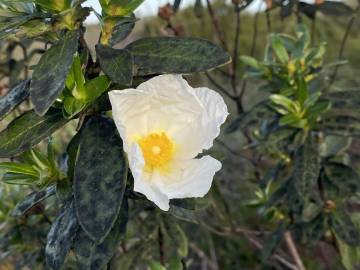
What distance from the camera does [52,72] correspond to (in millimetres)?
1056

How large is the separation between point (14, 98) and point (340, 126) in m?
0.97

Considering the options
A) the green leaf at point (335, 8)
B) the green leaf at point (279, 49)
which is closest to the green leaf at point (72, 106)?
the green leaf at point (279, 49)

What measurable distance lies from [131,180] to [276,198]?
0.84 meters

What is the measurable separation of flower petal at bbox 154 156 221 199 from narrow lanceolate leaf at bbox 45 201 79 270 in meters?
0.18

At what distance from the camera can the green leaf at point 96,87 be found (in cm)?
112

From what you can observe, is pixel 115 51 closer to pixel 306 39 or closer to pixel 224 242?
pixel 306 39

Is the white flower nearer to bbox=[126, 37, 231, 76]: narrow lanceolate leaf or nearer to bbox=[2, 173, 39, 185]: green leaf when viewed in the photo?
bbox=[126, 37, 231, 76]: narrow lanceolate leaf

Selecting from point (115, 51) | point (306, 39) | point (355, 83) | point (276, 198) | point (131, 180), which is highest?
point (115, 51)

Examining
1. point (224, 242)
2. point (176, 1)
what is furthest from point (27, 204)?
point (224, 242)

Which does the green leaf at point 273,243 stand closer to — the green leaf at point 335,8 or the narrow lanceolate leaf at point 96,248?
the green leaf at point 335,8

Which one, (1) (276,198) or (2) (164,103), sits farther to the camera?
(1) (276,198)

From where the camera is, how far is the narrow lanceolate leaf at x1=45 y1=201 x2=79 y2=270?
1146mm

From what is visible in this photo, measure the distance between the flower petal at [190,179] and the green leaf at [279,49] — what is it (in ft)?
2.40

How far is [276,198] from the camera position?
195 centimetres
